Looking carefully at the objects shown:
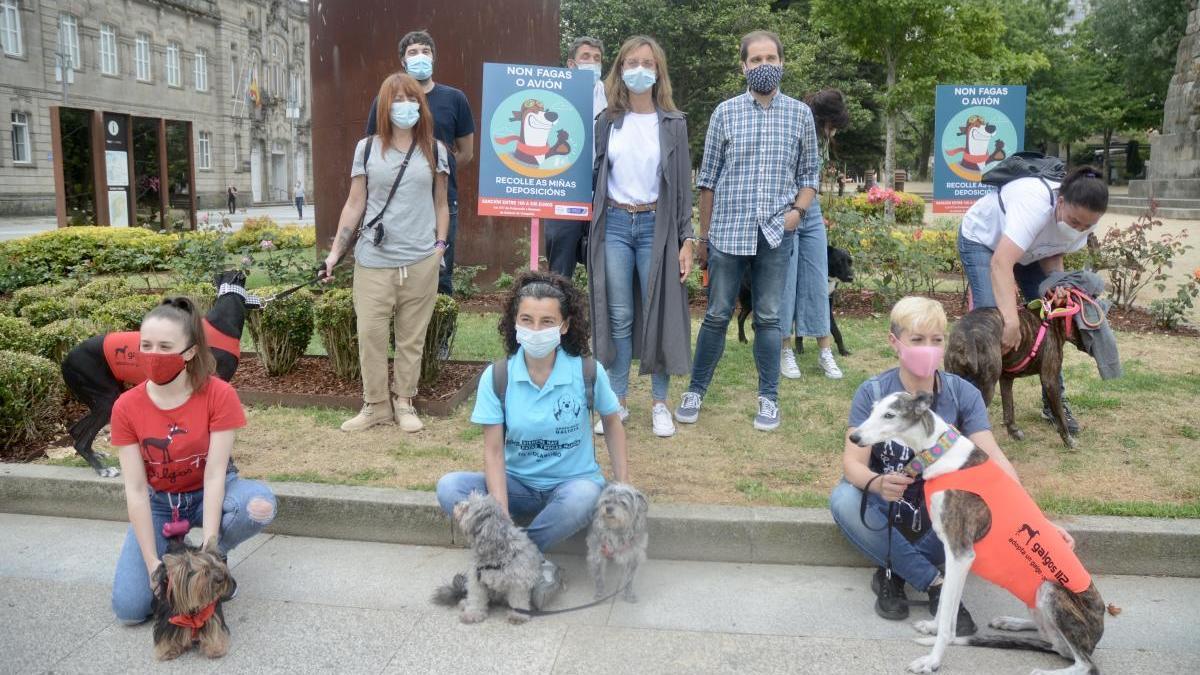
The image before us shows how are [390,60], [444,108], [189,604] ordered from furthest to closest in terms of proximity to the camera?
[390,60] < [444,108] < [189,604]

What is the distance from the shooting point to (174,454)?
3631mm

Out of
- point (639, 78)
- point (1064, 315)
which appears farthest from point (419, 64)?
point (1064, 315)

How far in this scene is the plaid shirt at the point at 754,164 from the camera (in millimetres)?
5395

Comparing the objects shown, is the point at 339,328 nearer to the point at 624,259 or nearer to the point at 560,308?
the point at 624,259

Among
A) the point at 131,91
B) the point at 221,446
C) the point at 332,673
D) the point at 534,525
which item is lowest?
the point at 332,673

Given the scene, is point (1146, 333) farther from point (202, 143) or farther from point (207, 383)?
point (202, 143)

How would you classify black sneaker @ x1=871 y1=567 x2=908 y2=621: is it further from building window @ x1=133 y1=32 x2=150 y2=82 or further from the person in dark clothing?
building window @ x1=133 y1=32 x2=150 y2=82

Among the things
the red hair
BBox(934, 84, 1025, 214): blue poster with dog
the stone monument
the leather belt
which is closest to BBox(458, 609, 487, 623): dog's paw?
the leather belt

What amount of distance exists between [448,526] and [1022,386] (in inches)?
177

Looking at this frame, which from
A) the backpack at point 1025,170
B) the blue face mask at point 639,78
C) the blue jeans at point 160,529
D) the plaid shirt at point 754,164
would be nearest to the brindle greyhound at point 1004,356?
the backpack at point 1025,170

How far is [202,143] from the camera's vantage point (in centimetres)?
5134

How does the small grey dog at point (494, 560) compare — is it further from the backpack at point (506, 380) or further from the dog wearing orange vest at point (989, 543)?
the dog wearing orange vest at point (989, 543)

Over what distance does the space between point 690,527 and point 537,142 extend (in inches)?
106

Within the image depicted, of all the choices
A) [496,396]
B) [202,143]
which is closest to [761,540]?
[496,396]
